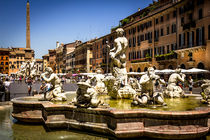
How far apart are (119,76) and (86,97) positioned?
3.62m

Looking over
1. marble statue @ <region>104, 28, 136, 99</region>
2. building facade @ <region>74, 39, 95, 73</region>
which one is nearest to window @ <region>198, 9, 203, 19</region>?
marble statue @ <region>104, 28, 136, 99</region>

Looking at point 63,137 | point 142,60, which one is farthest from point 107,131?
point 142,60

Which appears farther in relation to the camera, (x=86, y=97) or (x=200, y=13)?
(x=200, y=13)

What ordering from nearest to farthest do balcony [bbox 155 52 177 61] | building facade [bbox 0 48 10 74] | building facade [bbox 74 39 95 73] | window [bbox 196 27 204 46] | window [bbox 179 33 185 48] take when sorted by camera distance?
window [bbox 196 27 204 46]
window [bbox 179 33 185 48]
balcony [bbox 155 52 177 61]
building facade [bbox 74 39 95 73]
building facade [bbox 0 48 10 74]

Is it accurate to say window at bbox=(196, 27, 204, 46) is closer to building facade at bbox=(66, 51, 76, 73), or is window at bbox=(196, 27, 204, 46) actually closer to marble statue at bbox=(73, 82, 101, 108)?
marble statue at bbox=(73, 82, 101, 108)

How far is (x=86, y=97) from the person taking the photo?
6.54m

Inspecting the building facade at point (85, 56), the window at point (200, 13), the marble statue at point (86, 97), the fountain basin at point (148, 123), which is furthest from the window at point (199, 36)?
the building facade at point (85, 56)

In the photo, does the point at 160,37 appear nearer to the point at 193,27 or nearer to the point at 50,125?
the point at 193,27

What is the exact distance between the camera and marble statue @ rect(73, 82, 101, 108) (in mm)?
6474

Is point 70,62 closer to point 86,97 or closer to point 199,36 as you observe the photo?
point 199,36

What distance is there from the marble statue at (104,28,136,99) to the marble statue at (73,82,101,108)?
2.58 meters

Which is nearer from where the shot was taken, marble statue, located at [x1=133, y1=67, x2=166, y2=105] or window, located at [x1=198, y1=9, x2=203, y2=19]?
marble statue, located at [x1=133, y1=67, x2=166, y2=105]

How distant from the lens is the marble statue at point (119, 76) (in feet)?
30.5

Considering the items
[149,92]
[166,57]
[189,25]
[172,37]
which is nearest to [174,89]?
[149,92]
